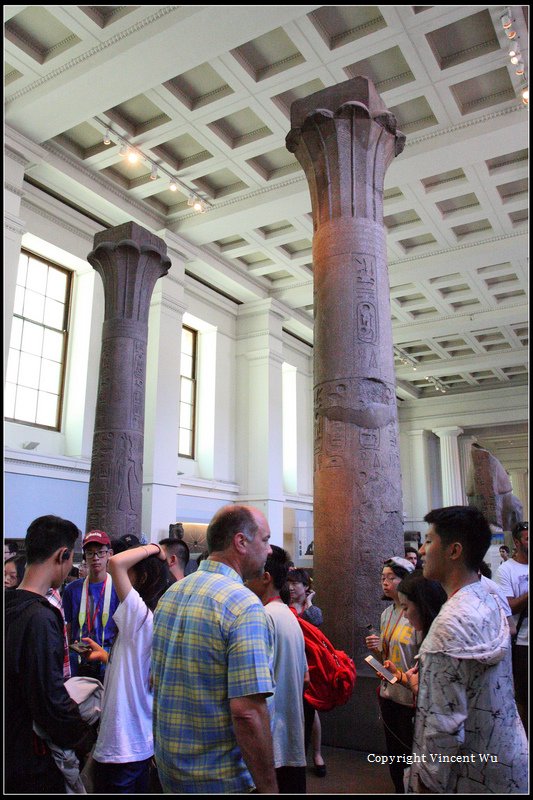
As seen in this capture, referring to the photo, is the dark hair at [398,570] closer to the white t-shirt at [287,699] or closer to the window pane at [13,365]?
the white t-shirt at [287,699]

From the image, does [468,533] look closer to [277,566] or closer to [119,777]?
[277,566]

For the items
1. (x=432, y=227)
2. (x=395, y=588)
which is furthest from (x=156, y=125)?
(x=395, y=588)

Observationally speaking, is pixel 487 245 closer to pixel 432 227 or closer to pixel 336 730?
pixel 432 227

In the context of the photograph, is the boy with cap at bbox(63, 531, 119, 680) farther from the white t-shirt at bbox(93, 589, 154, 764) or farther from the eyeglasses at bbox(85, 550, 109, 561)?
the white t-shirt at bbox(93, 589, 154, 764)

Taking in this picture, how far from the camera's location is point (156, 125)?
11875 mm

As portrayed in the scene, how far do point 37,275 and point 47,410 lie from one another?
288cm

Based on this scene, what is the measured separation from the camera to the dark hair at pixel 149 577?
3.00 meters

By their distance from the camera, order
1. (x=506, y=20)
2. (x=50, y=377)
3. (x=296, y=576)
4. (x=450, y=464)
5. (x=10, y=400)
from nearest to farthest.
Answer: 1. (x=296, y=576)
2. (x=506, y=20)
3. (x=10, y=400)
4. (x=50, y=377)
5. (x=450, y=464)

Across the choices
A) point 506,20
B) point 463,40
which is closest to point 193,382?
point 463,40

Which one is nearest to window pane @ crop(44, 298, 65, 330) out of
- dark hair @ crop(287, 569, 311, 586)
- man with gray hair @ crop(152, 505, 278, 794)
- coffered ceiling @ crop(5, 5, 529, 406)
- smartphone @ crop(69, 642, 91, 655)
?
coffered ceiling @ crop(5, 5, 529, 406)

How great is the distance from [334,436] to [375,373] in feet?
2.18

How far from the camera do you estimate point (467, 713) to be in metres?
2.08

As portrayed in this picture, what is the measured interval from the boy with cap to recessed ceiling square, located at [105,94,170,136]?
9709mm

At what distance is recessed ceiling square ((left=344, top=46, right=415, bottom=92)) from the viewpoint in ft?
34.3
